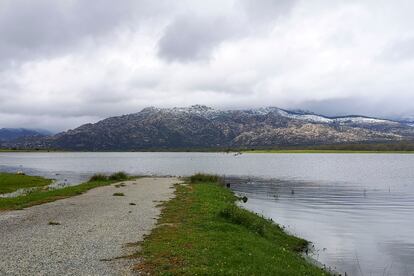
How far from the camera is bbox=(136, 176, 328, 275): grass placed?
1861cm

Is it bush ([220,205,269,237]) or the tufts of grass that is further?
the tufts of grass

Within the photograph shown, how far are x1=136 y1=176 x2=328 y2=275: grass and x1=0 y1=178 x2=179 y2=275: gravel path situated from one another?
1463 mm

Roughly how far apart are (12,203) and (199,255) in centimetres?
3089

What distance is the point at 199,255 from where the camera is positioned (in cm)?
2047

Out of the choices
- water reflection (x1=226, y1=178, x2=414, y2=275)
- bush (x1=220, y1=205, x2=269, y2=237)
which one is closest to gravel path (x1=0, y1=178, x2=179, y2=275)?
bush (x1=220, y1=205, x2=269, y2=237)

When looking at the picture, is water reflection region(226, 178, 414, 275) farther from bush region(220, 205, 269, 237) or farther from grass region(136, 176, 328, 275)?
bush region(220, 205, 269, 237)

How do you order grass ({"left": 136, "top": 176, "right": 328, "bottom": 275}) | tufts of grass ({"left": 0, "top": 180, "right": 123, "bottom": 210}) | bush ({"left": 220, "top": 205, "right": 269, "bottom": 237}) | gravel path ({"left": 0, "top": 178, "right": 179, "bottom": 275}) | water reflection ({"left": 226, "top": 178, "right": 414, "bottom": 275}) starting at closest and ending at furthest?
1. grass ({"left": 136, "top": 176, "right": 328, "bottom": 275})
2. gravel path ({"left": 0, "top": 178, "right": 179, "bottom": 275})
3. water reflection ({"left": 226, "top": 178, "right": 414, "bottom": 275})
4. bush ({"left": 220, "top": 205, "right": 269, "bottom": 237})
5. tufts of grass ({"left": 0, "top": 180, "right": 123, "bottom": 210})

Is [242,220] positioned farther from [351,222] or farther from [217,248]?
[351,222]

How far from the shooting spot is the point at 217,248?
2220 centimetres

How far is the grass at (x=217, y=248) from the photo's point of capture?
18.6 metres

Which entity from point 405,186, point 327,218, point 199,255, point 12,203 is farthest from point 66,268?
point 405,186

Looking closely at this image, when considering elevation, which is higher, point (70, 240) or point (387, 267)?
point (70, 240)

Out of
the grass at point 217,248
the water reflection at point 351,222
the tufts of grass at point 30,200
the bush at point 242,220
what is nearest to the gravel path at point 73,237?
the grass at point 217,248

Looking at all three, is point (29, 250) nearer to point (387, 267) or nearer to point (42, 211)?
point (42, 211)
